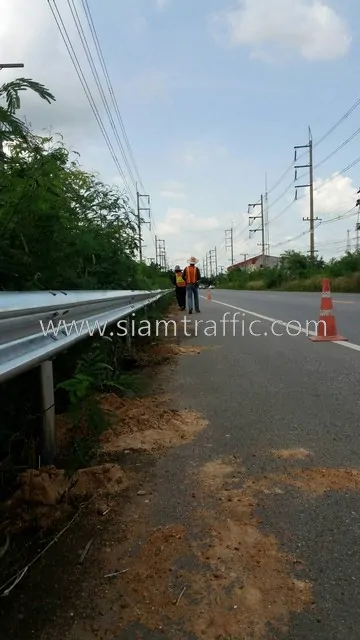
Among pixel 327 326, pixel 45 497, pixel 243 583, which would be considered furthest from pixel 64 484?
pixel 327 326

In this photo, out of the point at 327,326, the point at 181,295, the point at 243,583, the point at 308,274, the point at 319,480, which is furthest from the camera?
the point at 308,274

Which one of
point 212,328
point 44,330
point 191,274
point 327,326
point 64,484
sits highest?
point 191,274

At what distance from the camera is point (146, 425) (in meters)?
4.17

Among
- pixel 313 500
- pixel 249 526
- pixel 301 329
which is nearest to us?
pixel 249 526

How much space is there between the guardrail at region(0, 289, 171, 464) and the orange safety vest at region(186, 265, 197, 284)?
41.5 feet

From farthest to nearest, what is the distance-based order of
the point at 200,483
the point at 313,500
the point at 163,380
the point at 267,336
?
1. the point at 267,336
2. the point at 163,380
3. the point at 200,483
4. the point at 313,500

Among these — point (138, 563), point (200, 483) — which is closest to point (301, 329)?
point (200, 483)

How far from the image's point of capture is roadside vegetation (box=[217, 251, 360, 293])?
41819mm

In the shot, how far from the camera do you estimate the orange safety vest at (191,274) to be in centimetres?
1678

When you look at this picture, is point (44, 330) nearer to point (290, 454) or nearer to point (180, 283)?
point (290, 454)

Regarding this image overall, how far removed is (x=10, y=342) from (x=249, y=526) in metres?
1.40

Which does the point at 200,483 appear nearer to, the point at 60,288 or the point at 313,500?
the point at 313,500

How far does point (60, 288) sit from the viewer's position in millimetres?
4023

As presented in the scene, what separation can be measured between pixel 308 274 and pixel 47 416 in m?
57.5
